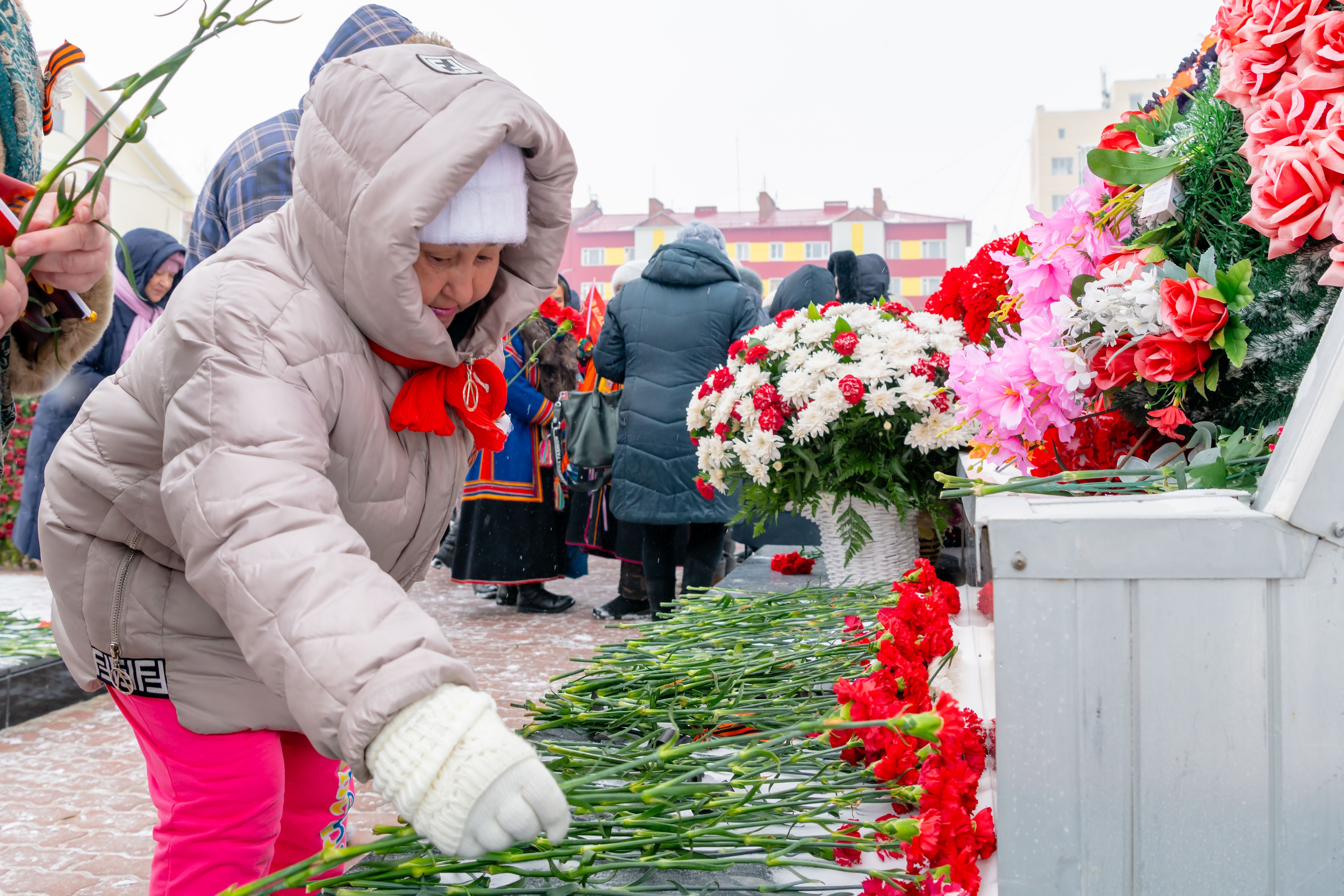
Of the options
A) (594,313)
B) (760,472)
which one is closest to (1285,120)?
(760,472)

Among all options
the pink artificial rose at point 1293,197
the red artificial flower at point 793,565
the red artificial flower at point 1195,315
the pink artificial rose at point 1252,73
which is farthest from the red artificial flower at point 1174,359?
the red artificial flower at point 793,565

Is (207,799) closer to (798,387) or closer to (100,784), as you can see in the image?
(798,387)

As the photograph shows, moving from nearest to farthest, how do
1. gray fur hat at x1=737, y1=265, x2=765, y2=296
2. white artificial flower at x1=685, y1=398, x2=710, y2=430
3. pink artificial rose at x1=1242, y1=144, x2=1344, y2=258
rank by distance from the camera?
pink artificial rose at x1=1242, y1=144, x2=1344, y2=258 → white artificial flower at x1=685, y1=398, x2=710, y2=430 → gray fur hat at x1=737, y1=265, x2=765, y2=296

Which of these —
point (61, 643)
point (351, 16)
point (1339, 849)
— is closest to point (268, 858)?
point (61, 643)

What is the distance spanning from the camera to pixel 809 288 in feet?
20.3

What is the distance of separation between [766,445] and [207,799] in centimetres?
187

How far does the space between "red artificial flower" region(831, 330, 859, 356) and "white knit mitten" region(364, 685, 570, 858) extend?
221 cm

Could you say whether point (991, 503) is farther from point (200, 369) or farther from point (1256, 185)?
point (200, 369)

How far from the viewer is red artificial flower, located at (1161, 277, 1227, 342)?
1478 mm

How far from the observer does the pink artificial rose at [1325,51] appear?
1.40 m

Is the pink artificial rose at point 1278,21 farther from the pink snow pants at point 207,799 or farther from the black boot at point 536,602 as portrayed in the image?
the black boot at point 536,602

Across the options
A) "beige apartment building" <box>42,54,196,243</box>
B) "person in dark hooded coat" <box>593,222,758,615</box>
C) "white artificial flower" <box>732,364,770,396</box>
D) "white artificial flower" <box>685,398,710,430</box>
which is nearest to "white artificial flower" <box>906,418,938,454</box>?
"white artificial flower" <box>732,364,770,396</box>

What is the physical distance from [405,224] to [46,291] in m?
0.85

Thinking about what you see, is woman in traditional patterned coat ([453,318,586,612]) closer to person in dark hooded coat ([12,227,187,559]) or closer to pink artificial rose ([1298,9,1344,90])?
person in dark hooded coat ([12,227,187,559])
